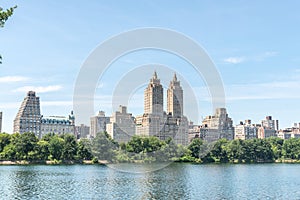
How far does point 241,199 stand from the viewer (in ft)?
87.4

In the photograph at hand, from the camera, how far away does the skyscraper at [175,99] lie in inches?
3673

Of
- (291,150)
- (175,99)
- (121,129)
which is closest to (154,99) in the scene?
(175,99)

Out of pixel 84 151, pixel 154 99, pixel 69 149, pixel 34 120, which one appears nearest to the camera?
pixel 69 149

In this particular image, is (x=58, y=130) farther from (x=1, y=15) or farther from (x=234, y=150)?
(x=1, y=15)

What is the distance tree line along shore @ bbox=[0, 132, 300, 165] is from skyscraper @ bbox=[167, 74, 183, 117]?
15554 mm

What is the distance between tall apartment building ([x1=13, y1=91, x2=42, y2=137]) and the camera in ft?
490

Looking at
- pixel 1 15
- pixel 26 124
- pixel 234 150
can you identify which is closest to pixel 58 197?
pixel 1 15

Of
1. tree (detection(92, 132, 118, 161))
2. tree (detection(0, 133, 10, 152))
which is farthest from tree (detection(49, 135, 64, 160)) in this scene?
tree (detection(0, 133, 10, 152))

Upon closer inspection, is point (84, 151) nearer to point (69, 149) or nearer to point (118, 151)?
point (69, 149)

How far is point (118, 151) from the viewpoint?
7644cm

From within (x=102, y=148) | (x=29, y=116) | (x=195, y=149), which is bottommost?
(x=195, y=149)

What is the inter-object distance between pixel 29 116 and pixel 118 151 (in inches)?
3415

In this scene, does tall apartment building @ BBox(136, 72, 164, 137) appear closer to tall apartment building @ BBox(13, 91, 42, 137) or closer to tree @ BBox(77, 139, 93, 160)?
tree @ BBox(77, 139, 93, 160)

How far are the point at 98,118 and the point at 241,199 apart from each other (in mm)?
74601
